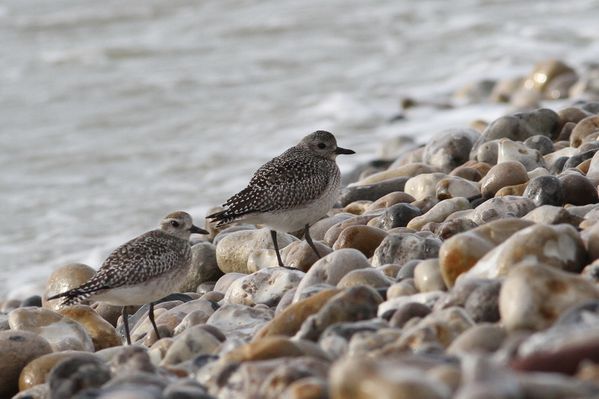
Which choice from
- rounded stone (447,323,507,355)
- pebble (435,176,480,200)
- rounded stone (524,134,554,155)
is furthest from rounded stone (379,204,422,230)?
rounded stone (447,323,507,355)

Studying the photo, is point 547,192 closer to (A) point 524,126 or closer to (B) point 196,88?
(A) point 524,126

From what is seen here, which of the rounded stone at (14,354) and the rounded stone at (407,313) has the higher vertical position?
the rounded stone at (407,313)

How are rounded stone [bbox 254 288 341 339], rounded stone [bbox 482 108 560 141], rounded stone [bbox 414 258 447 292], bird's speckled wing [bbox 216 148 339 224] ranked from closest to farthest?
rounded stone [bbox 254 288 341 339]
rounded stone [bbox 414 258 447 292]
bird's speckled wing [bbox 216 148 339 224]
rounded stone [bbox 482 108 560 141]

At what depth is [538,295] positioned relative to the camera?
4.52 metres

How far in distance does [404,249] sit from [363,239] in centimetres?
63

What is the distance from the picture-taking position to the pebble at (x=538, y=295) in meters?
4.48

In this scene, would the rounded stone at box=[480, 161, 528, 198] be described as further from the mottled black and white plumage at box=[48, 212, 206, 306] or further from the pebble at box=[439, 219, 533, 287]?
the mottled black and white plumage at box=[48, 212, 206, 306]

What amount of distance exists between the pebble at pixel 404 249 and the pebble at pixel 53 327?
6.26ft

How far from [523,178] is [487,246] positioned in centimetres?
240

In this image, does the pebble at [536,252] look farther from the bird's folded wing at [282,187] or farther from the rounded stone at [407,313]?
the bird's folded wing at [282,187]

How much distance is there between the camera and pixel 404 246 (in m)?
6.70

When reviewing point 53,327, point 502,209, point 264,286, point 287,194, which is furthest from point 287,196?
point 53,327

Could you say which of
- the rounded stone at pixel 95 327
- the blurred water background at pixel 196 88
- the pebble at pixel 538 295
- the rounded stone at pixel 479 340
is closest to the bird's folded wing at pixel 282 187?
the rounded stone at pixel 95 327

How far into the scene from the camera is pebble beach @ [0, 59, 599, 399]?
3756 millimetres
